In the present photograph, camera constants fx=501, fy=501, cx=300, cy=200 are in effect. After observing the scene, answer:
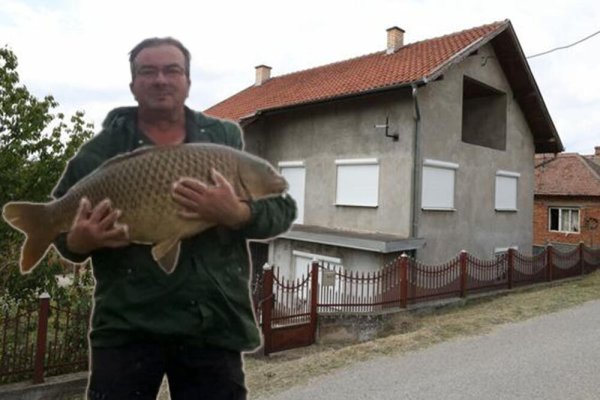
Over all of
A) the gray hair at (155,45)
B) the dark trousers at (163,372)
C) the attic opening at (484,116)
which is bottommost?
the dark trousers at (163,372)

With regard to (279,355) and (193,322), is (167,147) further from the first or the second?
(279,355)

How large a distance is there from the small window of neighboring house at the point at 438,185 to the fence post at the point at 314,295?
374cm

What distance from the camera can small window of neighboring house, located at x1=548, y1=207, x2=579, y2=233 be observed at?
2258 cm

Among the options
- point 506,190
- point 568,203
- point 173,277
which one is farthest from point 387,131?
point 568,203

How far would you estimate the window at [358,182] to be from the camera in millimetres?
11930

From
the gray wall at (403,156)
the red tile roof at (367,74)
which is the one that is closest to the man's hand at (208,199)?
the red tile roof at (367,74)

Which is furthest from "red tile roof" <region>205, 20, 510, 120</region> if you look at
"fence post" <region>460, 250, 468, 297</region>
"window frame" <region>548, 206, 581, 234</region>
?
"window frame" <region>548, 206, 581, 234</region>

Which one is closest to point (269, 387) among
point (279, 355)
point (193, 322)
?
point (279, 355)

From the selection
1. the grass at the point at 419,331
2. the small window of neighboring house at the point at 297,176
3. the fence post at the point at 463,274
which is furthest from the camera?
the small window of neighboring house at the point at 297,176

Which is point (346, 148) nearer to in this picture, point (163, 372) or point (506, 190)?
point (506, 190)

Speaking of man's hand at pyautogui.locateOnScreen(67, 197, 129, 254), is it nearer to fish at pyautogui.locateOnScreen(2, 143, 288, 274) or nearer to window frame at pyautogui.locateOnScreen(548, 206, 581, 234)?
fish at pyautogui.locateOnScreen(2, 143, 288, 274)

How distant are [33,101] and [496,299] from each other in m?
10.2

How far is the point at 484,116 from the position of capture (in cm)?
1469

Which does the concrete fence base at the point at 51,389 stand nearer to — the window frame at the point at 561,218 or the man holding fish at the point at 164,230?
the man holding fish at the point at 164,230
